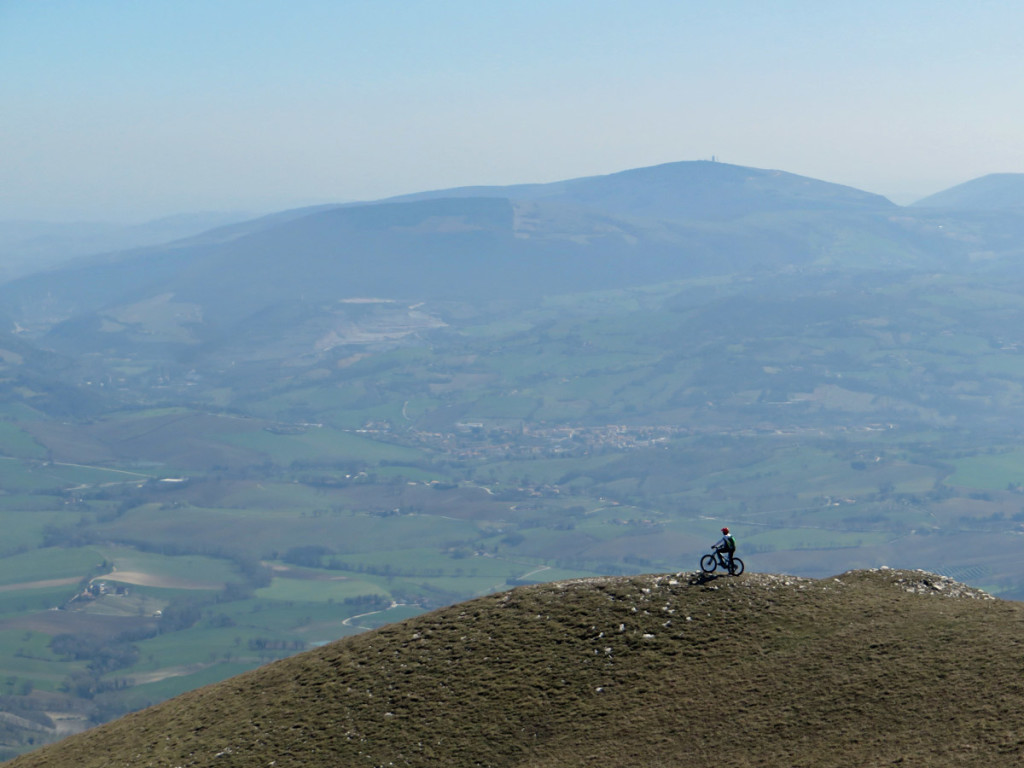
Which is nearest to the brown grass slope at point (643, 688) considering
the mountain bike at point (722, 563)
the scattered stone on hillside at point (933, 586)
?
the scattered stone on hillside at point (933, 586)

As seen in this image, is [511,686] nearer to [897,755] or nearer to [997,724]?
[897,755]

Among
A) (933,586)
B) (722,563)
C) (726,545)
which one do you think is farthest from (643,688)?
(933,586)

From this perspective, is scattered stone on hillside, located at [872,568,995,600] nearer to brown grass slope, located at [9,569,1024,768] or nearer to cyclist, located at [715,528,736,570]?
brown grass slope, located at [9,569,1024,768]

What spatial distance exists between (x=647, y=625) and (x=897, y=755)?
47.3ft

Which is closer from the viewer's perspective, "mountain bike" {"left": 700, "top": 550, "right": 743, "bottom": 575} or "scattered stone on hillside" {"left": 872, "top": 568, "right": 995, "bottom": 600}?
"mountain bike" {"left": 700, "top": 550, "right": 743, "bottom": 575}

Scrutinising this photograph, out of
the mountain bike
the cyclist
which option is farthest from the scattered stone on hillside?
the cyclist

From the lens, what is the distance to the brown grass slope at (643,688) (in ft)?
117

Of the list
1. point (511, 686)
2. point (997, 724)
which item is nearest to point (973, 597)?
point (997, 724)

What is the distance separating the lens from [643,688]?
135 ft

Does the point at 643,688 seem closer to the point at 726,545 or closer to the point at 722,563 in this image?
the point at 726,545

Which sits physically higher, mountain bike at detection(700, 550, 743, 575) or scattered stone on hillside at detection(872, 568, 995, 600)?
mountain bike at detection(700, 550, 743, 575)

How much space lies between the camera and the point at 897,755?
32719mm

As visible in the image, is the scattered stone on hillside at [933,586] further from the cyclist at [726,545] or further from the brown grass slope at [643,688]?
the cyclist at [726,545]

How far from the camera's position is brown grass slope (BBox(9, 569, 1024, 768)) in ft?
Result: 117
